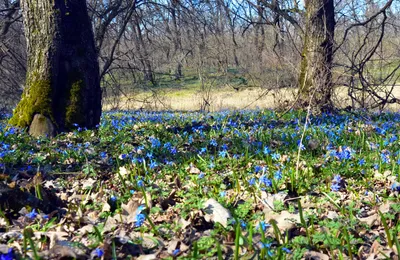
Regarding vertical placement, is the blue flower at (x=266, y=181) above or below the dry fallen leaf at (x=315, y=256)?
above

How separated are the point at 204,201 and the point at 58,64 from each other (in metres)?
3.85

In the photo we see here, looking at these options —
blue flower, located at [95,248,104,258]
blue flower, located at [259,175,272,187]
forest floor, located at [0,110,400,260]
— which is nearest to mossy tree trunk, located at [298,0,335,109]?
forest floor, located at [0,110,400,260]

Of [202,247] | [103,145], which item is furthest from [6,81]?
[202,247]

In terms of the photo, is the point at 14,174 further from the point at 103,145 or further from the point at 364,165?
the point at 364,165

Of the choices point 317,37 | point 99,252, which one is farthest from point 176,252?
point 317,37

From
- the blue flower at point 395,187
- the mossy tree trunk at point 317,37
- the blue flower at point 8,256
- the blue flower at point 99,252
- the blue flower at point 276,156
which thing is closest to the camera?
the blue flower at point 8,256

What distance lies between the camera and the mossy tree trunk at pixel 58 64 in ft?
18.1

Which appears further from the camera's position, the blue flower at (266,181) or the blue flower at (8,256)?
the blue flower at (266,181)

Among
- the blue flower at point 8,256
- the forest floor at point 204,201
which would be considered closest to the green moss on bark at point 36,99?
the forest floor at point 204,201

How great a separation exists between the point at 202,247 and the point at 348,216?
3.24ft

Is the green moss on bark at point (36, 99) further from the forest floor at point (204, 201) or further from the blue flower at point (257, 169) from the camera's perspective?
the blue flower at point (257, 169)

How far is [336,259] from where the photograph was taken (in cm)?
199

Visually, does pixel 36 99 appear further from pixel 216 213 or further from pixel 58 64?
pixel 216 213

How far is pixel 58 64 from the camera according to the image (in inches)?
221
